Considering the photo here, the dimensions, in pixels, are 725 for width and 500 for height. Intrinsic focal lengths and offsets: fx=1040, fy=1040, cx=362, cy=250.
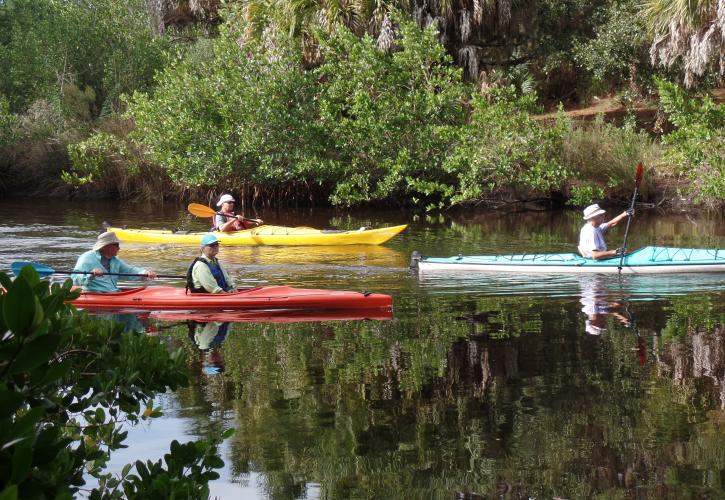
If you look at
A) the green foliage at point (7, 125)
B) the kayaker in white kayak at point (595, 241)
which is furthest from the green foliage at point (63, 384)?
the green foliage at point (7, 125)

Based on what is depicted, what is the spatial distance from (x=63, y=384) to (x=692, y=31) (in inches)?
730

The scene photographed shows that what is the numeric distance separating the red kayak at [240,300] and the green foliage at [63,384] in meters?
7.88

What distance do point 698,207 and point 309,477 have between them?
65.0 feet

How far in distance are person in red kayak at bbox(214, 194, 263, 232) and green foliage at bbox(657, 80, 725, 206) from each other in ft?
27.7

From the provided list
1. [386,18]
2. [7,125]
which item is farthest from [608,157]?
[7,125]

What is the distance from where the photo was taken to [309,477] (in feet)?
20.4

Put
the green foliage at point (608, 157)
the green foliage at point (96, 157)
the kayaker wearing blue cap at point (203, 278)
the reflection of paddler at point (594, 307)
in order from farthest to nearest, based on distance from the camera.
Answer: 1. the green foliage at point (96, 157)
2. the green foliage at point (608, 157)
3. the kayaker wearing blue cap at point (203, 278)
4. the reflection of paddler at point (594, 307)

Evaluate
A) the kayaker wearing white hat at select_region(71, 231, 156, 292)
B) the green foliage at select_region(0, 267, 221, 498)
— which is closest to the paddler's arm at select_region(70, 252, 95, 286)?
the kayaker wearing white hat at select_region(71, 231, 156, 292)

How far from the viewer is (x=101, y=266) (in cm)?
1223

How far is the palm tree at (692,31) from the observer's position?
64.6 feet

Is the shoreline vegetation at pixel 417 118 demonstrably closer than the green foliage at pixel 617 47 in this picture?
Yes

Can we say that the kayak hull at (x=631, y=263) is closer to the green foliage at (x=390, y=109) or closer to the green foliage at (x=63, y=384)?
the green foliage at (x=390, y=109)

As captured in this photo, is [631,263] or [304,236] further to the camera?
[304,236]

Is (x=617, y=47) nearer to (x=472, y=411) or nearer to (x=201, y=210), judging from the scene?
(x=201, y=210)
